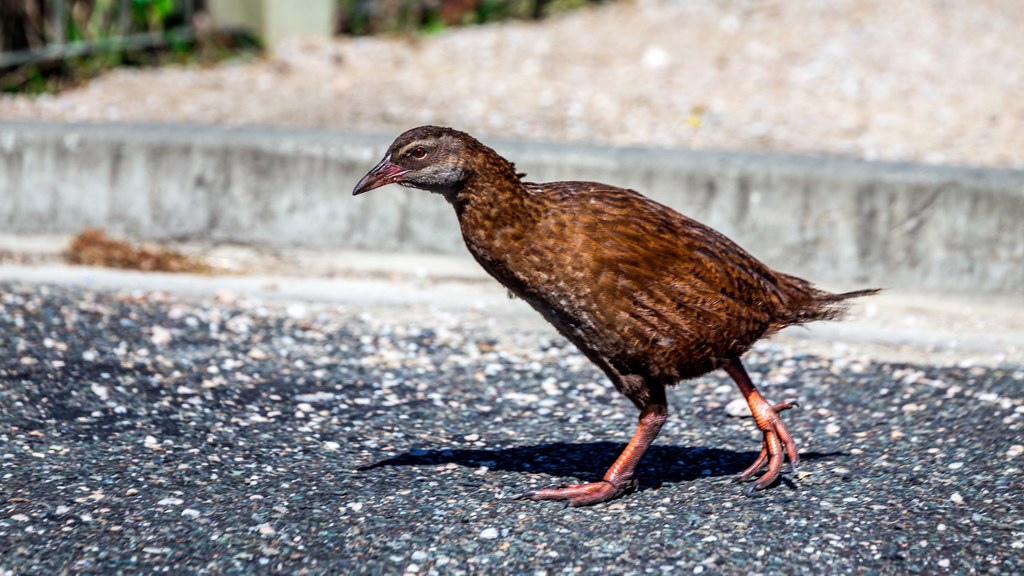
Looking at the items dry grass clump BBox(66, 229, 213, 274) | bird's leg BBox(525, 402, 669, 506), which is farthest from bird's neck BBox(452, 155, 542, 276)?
dry grass clump BBox(66, 229, 213, 274)

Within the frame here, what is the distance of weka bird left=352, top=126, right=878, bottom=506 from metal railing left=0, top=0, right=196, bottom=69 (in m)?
5.83

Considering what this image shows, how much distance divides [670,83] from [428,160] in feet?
17.5

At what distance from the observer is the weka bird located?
4336 millimetres

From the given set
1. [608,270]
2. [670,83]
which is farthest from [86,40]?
[608,270]

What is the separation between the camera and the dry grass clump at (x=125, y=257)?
23.8 ft

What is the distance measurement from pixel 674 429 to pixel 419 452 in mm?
1035

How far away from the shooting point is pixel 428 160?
4.31 metres

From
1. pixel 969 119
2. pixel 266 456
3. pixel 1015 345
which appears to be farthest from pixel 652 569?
pixel 969 119

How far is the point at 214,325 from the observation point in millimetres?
6371

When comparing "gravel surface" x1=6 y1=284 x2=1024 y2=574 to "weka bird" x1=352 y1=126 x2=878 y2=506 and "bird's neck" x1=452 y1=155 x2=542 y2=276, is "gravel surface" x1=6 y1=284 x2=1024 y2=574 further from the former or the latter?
"bird's neck" x1=452 y1=155 x2=542 y2=276

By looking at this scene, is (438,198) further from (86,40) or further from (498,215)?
(86,40)

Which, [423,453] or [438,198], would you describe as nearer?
[423,453]

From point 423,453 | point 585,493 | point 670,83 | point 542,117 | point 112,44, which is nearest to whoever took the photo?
point 585,493

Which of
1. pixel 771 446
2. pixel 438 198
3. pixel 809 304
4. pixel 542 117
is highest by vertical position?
pixel 809 304
